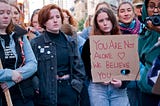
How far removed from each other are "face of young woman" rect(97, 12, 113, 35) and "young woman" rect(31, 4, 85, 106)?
1.30 feet

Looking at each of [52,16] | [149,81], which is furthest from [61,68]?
[149,81]

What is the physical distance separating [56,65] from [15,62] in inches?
21.3

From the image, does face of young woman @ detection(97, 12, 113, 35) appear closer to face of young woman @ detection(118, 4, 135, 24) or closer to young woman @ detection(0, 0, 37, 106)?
young woman @ detection(0, 0, 37, 106)

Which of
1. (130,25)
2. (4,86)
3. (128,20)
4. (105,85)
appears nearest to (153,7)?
(105,85)

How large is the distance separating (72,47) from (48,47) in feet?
0.97

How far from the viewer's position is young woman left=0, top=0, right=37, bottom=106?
4.14 metres

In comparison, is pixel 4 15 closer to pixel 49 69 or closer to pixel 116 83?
pixel 49 69

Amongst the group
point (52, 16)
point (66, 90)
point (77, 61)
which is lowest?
point (66, 90)

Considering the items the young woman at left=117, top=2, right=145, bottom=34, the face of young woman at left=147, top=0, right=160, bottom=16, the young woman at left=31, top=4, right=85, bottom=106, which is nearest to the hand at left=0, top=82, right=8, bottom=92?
the young woman at left=31, top=4, right=85, bottom=106

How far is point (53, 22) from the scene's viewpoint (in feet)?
15.6

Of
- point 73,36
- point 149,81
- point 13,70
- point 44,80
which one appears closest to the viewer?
point 149,81

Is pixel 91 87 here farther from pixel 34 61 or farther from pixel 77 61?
pixel 34 61

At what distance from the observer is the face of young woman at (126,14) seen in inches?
253

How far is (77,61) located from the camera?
4.79m
